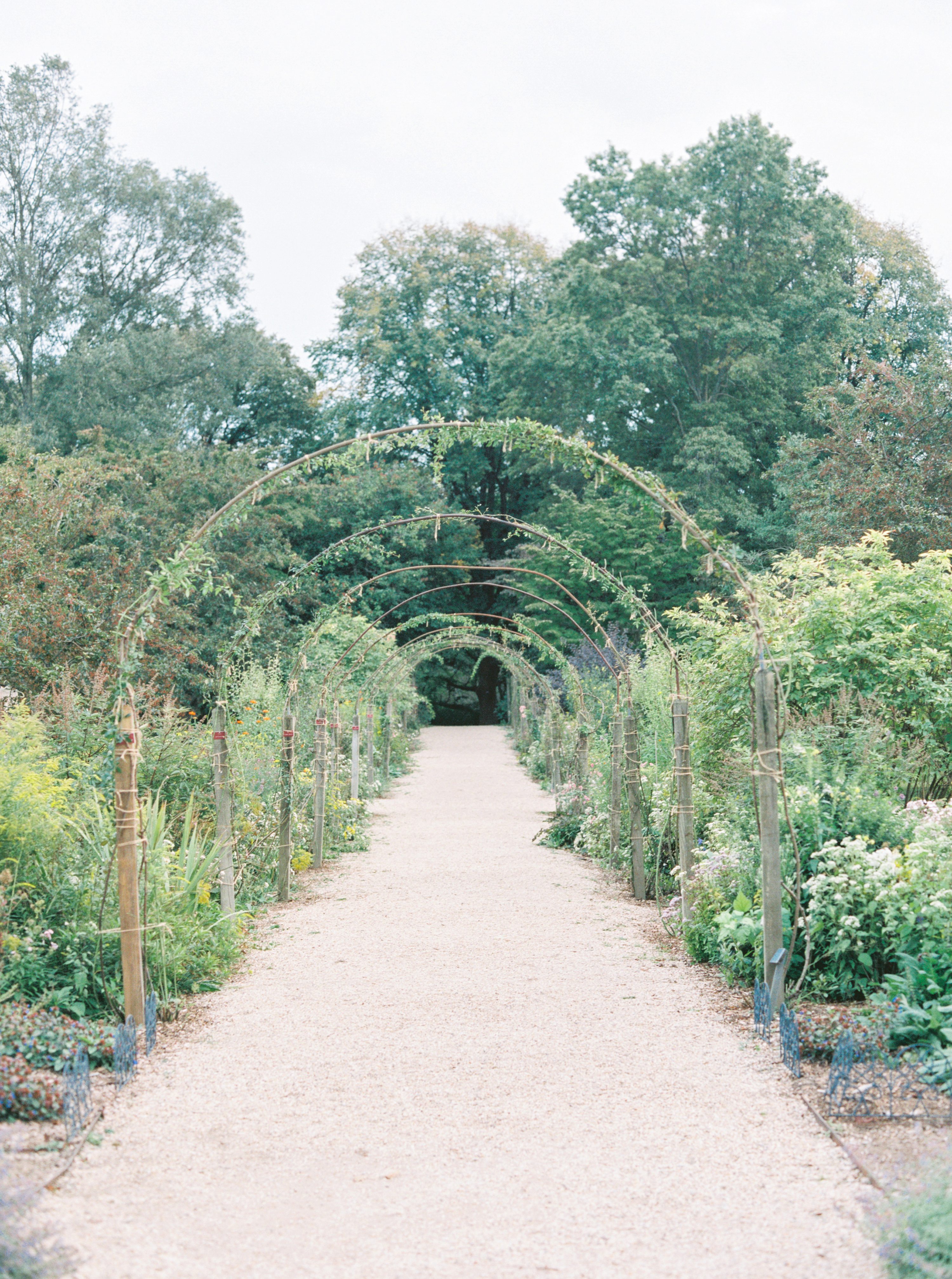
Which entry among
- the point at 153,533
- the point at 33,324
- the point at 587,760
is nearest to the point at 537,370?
the point at 33,324

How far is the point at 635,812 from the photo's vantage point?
7.88 meters

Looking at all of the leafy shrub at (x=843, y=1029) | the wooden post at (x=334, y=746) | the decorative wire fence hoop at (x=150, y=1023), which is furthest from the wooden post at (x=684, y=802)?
the wooden post at (x=334, y=746)

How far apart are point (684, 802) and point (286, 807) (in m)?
2.85

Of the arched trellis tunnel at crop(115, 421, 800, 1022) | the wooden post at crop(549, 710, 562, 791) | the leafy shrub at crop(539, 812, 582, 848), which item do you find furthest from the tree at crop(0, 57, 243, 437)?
the arched trellis tunnel at crop(115, 421, 800, 1022)

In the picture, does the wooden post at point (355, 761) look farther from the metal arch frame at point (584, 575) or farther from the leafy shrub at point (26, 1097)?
the leafy shrub at point (26, 1097)

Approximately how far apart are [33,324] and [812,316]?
16.8 m

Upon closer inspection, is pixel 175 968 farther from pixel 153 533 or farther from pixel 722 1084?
pixel 153 533

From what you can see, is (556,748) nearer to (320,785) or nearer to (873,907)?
(320,785)

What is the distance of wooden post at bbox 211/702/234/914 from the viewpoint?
654cm

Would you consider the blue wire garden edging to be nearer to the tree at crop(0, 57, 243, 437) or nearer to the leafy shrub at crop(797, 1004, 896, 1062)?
the leafy shrub at crop(797, 1004, 896, 1062)

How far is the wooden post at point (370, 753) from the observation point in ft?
46.9

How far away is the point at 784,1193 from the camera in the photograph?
10.1 ft

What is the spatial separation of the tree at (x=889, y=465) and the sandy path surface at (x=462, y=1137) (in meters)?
11.3

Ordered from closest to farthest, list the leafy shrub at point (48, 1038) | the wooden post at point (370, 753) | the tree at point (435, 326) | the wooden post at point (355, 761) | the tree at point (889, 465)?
the leafy shrub at point (48, 1038)
the wooden post at point (355, 761)
the wooden post at point (370, 753)
the tree at point (889, 465)
the tree at point (435, 326)
